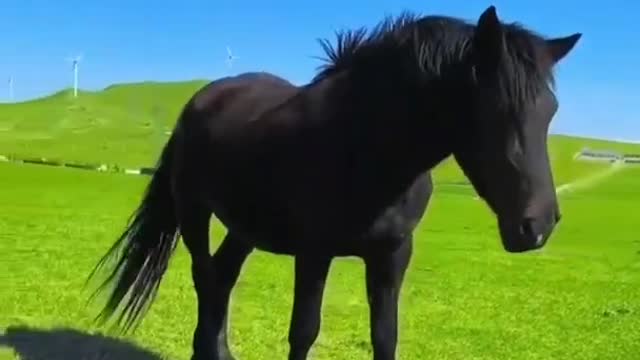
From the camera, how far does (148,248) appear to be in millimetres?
7707

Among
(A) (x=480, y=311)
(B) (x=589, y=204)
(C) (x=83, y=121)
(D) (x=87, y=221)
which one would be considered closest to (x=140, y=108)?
(C) (x=83, y=121)

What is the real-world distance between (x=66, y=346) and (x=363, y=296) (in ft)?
26.3

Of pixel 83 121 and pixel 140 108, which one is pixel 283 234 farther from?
pixel 140 108

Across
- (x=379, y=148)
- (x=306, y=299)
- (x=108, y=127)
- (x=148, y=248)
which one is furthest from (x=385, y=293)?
(x=108, y=127)

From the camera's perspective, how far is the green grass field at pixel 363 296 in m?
9.38

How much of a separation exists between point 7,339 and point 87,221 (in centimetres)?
2262

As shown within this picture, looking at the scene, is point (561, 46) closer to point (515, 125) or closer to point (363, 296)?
point (515, 125)

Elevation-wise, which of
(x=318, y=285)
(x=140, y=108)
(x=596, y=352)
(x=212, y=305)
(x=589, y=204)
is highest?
(x=318, y=285)

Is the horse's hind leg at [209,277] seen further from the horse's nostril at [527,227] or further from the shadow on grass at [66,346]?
the horse's nostril at [527,227]

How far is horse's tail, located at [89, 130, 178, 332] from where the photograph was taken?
25.2 ft

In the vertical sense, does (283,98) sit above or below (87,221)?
above

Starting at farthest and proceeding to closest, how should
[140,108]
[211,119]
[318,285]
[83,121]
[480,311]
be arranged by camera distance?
1. [140,108]
2. [83,121]
3. [480,311]
4. [211,119]
5. [318,285]

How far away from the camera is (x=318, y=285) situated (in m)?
5.38

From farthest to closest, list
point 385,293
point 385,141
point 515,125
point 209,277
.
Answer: point 209,277, point 385,293, point 385,141, point 515,125
